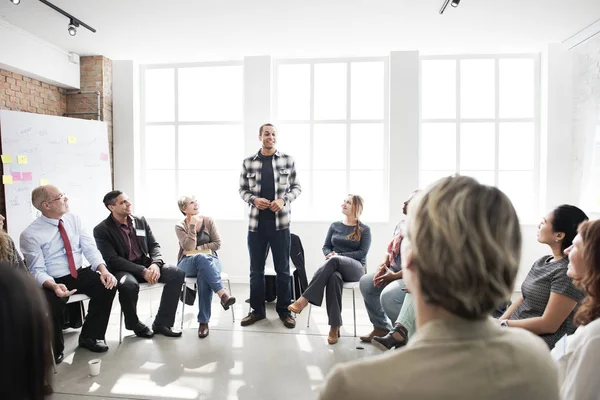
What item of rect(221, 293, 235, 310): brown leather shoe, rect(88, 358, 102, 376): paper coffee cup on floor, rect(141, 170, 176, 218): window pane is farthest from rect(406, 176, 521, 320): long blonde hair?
rect(141, 170, 176, 218): window pane

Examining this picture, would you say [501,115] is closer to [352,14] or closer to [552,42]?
[552,42]

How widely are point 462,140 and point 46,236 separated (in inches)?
190

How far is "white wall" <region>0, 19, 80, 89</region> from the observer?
14.3 feet

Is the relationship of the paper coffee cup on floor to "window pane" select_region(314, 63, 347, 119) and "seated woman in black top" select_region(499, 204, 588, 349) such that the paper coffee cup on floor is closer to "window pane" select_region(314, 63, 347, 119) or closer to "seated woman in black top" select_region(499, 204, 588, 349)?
"seated woman in black top" select_region(499, 204, 588, 349)

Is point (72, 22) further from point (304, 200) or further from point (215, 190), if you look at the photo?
point (304, 200)

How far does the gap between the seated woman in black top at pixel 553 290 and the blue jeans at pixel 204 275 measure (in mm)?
2328

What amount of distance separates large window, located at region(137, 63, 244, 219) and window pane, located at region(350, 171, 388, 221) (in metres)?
1.67

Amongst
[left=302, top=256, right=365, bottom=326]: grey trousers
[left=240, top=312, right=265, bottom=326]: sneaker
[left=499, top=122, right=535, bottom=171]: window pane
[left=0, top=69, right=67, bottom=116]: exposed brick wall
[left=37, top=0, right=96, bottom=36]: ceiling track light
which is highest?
[left=37, top=0, right=96, bottom=36]: ceiling track light

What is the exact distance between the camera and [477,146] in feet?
17.9

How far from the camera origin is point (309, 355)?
10.1ft

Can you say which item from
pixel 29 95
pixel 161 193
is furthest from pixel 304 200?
pixel 29 95

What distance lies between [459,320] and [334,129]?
5060 mm

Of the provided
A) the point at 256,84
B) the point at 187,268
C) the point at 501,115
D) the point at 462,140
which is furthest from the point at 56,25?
the point at 501,115

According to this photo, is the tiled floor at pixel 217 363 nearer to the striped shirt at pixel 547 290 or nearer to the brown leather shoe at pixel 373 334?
the brown leather shoe at pixel 373 334
